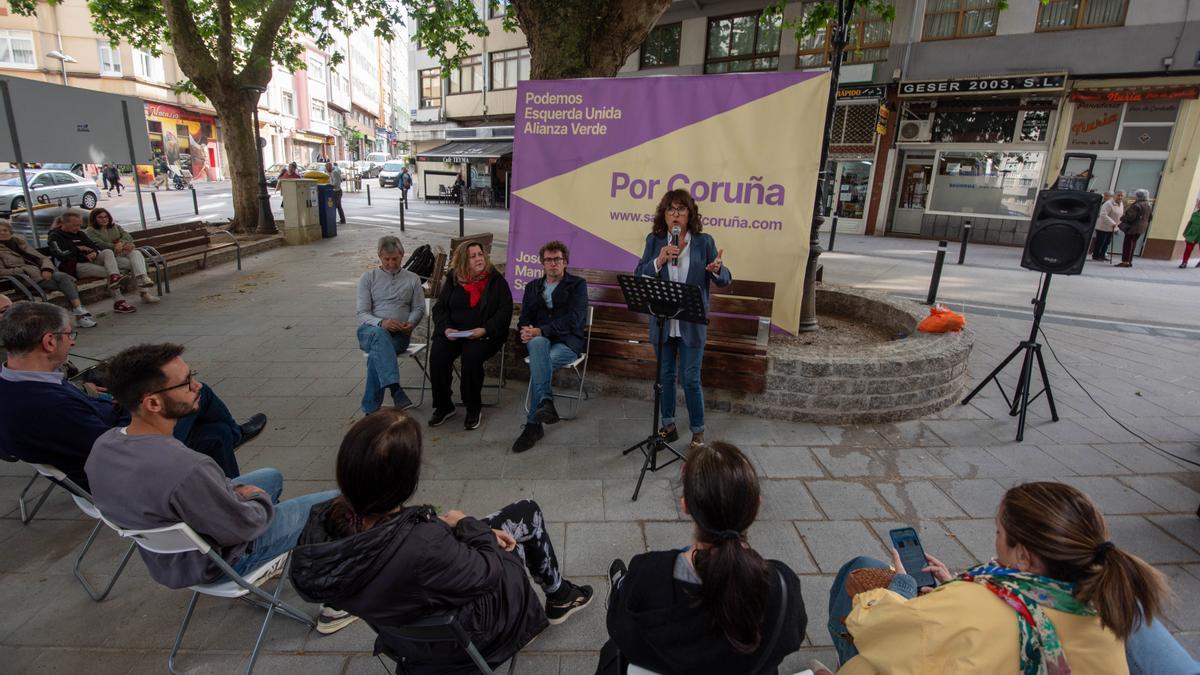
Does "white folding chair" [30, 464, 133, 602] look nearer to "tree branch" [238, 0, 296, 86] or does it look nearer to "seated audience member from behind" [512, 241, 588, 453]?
"seated audience member from behind" [512, 241, 588, 453]

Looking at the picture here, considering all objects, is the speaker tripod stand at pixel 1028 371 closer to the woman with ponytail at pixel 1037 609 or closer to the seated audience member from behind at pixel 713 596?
the woman with ponytail at pixel 1037 609

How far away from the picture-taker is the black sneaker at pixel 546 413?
14.2 feet

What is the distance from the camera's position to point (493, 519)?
2330 millimetres

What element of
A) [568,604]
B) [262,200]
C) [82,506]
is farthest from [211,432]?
[262,200]

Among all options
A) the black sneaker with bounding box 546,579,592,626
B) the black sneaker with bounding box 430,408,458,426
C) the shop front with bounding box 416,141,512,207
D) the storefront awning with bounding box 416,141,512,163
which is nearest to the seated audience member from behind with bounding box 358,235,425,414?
the black sneaker with bounding box 430,408,458,426

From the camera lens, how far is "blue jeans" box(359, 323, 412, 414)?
14.8ft

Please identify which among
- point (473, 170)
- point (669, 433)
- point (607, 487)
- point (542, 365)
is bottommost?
point (607, 487)

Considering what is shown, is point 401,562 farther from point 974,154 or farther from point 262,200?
point 974,154

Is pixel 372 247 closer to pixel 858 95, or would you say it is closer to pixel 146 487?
pixel 146 487

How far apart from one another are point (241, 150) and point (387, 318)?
10.6 metres

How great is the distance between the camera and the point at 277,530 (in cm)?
240

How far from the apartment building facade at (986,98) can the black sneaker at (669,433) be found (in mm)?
13783

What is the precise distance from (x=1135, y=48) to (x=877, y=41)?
19.3 ft

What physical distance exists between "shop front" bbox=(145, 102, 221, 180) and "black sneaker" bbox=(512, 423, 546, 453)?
35.9 m
